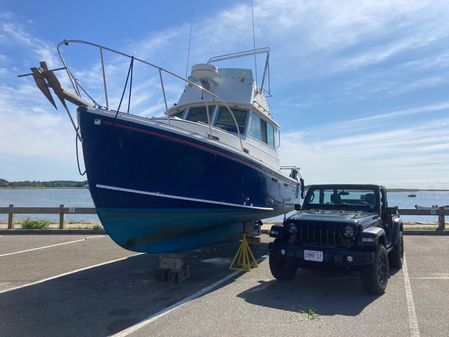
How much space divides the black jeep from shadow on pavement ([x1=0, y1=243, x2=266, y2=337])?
1590 millimetres

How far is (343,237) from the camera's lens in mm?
6207

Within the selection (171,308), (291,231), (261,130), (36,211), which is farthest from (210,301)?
(36,211)

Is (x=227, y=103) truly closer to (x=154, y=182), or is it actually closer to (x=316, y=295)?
(x=154, y=182)

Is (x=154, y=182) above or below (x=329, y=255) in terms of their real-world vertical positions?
above

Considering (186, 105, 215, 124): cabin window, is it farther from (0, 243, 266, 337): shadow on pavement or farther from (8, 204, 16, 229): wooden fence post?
(8, 204, 16, 229): wooden fence post

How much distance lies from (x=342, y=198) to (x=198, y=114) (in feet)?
13.8

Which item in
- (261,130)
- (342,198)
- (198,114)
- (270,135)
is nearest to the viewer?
(342,198)

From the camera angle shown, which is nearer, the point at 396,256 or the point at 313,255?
the point at 313,255

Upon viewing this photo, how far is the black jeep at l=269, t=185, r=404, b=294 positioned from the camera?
602 cm

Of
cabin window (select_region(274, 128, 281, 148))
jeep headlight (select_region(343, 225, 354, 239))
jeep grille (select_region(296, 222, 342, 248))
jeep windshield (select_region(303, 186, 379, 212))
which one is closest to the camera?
jeep headlight (select_region(343, 225, 354, 239))

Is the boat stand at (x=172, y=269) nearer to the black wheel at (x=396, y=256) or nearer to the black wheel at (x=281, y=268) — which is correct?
the black wheel at (x=281, y=268)

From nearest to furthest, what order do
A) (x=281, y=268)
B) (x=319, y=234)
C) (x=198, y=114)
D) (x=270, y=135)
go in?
(x=319, y=234) → (x=281, y=268) → (x=198, y=114) → (x=270, y=135)

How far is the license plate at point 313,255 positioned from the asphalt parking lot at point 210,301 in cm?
55

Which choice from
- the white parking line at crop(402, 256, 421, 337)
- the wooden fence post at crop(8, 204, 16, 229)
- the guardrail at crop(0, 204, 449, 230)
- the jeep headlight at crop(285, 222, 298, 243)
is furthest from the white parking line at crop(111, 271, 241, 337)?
the wooden fence post at crop(8, 204, 16, 229)
